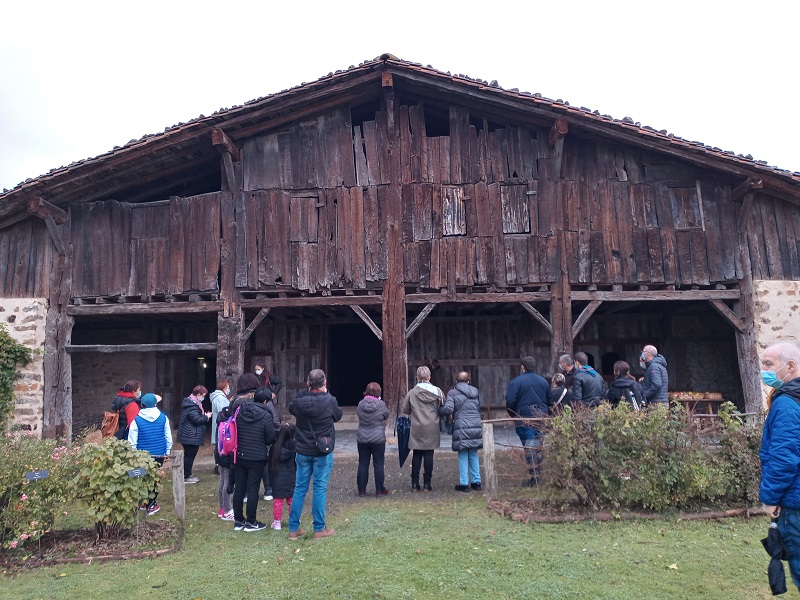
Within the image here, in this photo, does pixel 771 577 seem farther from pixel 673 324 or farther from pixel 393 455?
pixel 673 324

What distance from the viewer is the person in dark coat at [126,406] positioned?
7034mm

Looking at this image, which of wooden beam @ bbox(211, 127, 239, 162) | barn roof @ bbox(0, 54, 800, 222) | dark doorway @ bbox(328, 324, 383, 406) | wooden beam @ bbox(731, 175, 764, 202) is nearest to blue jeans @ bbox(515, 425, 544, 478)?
barn roof @ bbox(0, 54, 800, 222)

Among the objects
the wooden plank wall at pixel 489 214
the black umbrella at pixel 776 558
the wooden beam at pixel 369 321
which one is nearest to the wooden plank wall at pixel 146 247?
the wooden plank wall at pixel 489 214

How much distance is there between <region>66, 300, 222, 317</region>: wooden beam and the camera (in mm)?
11422

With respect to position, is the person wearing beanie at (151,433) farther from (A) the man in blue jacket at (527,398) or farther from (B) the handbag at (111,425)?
(A) the man in blue jacket at (527,398)

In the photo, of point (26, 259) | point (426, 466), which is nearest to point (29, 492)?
point (426, 466)

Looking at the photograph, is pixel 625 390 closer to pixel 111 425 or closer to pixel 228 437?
pixel 228 437

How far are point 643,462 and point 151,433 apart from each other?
18.3ft

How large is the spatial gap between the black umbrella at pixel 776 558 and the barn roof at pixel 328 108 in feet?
28.8

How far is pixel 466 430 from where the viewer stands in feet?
23.5

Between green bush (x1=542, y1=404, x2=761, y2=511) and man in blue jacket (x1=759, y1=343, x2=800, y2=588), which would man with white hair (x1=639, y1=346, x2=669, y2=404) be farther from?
man in blue jacket (x1=759, y1=343, x2=800, y2=588)

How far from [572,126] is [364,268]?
5.04 meters

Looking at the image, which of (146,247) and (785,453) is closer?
(785,453)

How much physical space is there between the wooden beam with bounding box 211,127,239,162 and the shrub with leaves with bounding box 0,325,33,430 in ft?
19.0
